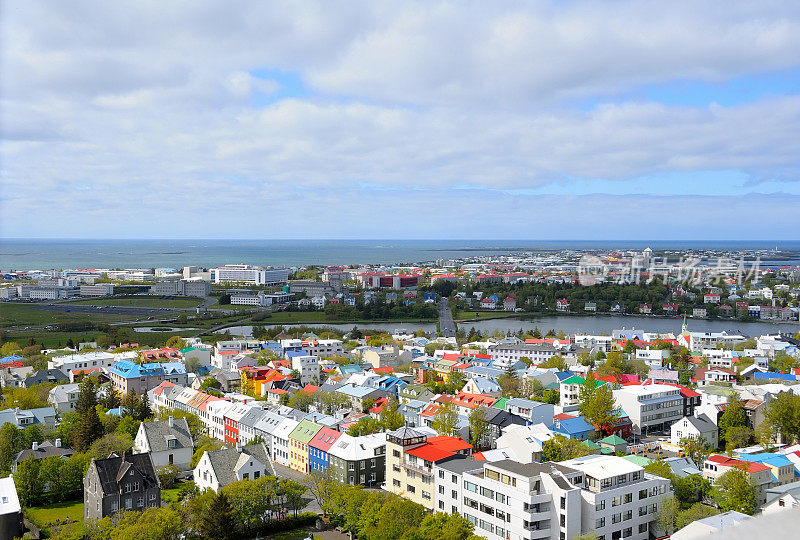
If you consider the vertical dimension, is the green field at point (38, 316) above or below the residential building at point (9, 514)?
below

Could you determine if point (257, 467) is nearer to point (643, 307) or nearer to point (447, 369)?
point (447, 369)

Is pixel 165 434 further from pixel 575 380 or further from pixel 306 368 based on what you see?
pixel 575 380

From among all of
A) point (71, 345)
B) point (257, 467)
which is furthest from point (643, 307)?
point (257, 467)

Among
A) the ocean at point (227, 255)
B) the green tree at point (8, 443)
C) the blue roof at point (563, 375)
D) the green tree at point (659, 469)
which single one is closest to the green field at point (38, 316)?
the green tree at point (8, 443)

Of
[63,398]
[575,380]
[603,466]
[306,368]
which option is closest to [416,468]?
[603,466]

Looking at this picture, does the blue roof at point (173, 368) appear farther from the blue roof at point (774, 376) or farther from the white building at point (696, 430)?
the blue roof at point (774, 376)
